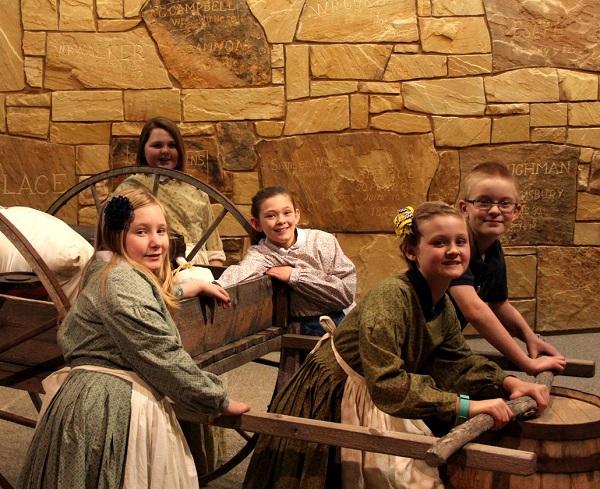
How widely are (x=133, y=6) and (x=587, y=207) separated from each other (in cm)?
251

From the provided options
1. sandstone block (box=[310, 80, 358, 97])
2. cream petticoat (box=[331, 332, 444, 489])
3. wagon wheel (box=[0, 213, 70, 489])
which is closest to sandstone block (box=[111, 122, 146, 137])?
sandstone block (box=[310, 80, 358, 97])

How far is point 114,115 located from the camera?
4.45 meters

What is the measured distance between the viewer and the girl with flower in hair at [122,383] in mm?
1832

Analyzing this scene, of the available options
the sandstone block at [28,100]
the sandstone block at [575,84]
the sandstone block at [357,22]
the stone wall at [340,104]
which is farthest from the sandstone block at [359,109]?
the sandstone block at [28,100]

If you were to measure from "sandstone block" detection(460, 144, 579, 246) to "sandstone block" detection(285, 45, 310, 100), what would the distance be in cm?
87

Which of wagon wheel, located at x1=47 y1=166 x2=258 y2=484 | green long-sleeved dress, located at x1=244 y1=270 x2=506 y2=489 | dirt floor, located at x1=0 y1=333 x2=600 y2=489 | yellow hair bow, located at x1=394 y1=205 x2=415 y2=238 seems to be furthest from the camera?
dirt floor, located at x1=0 y1=333 x2=600 y2=489

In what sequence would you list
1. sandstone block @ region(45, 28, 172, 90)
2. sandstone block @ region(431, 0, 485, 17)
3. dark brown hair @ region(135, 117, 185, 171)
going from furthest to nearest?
sandstone block @ region(45, 28, 172, 90) < sandstone block @ region(431, 0, 485, 17) < dark brown hair @ region(135, 117, 185, 171)

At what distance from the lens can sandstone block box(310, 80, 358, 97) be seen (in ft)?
14.4

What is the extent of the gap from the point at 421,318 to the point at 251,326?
671 mm

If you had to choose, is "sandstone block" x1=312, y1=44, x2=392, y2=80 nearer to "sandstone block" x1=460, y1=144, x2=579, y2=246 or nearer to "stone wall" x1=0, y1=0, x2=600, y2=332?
"stone wall" x1=0, y1=0, x2=600, y2=332

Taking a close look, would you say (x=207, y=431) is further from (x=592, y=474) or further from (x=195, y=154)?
(x=195, y=154)

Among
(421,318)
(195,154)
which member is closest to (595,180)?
(195,154)

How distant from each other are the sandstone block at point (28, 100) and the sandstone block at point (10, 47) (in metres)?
0.06

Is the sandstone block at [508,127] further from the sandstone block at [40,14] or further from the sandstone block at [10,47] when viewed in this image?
the sandstone block at [10,47]
